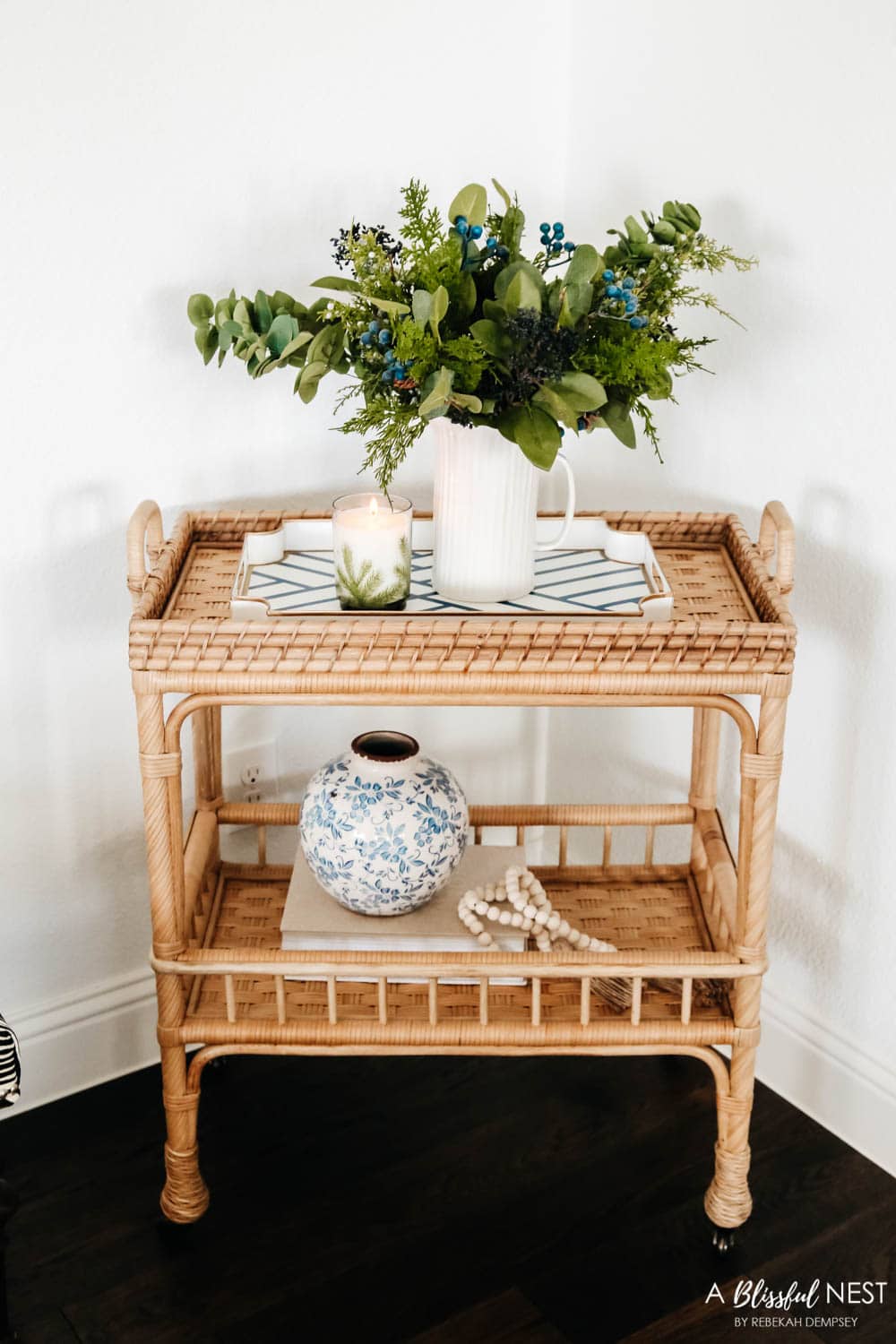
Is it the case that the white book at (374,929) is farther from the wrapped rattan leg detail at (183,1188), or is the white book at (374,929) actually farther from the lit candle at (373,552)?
the lit candle at (373,552)

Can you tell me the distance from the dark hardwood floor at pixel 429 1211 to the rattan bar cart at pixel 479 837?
71 mm

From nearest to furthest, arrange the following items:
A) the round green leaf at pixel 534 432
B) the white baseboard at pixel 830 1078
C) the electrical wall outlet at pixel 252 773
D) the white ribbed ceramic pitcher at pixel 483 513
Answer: the round green leaf at pixel 534 432, the white ribbed ceramic pitcher at pixel 483 513, the white baseboard at pixel 830 1078, the electrical wall outlet at pixel 252 773

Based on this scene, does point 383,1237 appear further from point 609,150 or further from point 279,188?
point 609,150

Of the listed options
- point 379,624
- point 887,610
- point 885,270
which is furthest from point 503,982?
point 885,270

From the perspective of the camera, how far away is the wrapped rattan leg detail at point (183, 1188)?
1.34m

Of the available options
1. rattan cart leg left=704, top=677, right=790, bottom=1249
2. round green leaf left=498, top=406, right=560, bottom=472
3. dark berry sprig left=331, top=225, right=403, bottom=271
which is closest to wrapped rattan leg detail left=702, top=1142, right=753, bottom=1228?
rattan cart leg left=704, top=677, right=790, bottom=1249

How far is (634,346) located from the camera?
117 cm

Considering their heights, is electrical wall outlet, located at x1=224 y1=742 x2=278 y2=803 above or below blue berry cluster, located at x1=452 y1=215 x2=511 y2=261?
below

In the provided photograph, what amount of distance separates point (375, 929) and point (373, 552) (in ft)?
1.39

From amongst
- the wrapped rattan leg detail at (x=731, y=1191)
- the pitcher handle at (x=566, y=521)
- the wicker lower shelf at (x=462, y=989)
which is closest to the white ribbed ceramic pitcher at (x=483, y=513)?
the pitcher handle at (x=566, y=521)

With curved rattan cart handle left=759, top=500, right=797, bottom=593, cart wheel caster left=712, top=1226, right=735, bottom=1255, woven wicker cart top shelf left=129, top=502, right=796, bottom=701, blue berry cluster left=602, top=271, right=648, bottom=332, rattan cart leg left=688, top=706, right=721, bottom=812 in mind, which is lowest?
cart wheel caster left=712, top=1226, right=735, bottom=1255

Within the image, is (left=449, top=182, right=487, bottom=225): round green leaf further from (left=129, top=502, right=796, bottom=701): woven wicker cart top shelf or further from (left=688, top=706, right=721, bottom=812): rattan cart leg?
(left=688, top=706, right=721, bottom=812): rattan cart leg

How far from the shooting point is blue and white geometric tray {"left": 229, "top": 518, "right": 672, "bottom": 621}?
4.04 feet

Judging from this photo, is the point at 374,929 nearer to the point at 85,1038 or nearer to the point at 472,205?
Result: the point at 85,1038
